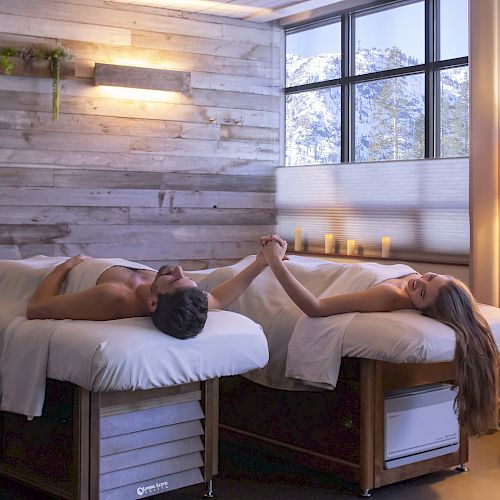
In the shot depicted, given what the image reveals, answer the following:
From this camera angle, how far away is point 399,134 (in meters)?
5.61

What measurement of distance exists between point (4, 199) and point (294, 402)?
2751 millimetres

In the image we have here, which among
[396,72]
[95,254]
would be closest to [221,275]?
[95,254]

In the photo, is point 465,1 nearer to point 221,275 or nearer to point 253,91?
point 253,91

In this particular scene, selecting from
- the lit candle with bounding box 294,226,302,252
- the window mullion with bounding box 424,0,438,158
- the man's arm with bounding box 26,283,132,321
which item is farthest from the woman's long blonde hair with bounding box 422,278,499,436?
the lit candle with bounding box 294,226,302,252

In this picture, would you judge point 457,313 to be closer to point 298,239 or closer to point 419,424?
point 419,424

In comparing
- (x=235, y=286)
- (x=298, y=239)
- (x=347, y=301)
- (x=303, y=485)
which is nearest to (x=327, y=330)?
(x=347, y=301)

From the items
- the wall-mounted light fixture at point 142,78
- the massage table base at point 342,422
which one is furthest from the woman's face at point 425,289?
the wall-mounted light fixture at point 142,78

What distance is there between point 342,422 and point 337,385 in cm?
14

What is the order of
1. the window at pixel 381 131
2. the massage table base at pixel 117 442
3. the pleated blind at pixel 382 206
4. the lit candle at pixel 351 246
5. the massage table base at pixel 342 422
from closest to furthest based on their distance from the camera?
the massage table base at pixel 117 442, the massage table base at pixel 342 422, the pleated blind at pixel 382 206, the window at pixel 381 131, the lit candle at pixel 351 246

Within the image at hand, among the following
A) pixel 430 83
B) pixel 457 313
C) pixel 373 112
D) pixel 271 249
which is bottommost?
pixel 457 313

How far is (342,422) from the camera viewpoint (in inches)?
128

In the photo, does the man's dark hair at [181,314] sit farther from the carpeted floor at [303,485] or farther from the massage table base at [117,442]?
the carpeted floor at [303,485]

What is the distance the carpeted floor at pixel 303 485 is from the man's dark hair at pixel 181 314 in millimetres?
739

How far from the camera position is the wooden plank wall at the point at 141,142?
17.8ft
